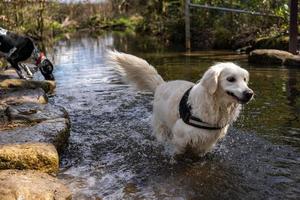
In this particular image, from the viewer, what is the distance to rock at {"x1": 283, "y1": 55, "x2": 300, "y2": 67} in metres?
11.9

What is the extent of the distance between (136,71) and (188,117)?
1.62 meters

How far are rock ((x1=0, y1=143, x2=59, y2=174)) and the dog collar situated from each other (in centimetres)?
162

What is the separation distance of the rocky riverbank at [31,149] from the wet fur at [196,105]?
1372 millimetres

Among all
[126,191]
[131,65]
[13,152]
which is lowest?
[126,191]

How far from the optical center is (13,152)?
5266 millimetres

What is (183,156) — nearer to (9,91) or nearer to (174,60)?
(9,91)

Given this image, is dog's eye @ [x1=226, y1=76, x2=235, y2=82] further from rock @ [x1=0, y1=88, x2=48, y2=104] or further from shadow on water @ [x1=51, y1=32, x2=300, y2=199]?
rock @ [x1=0, y1=88, x2=48, y2=104]

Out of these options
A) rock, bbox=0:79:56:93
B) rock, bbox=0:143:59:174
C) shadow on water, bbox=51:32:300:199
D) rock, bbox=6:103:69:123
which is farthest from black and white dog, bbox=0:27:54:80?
→ rock, bbox=0:143:59:174

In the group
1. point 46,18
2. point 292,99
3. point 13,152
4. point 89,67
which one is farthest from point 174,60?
point 46,18

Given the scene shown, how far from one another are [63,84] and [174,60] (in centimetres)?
475

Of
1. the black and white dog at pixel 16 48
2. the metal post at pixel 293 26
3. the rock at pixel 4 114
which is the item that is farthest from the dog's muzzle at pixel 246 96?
the metal post at pixel 293 26

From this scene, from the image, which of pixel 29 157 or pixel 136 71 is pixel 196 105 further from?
pixel 29 157

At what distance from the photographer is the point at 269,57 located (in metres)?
12.9

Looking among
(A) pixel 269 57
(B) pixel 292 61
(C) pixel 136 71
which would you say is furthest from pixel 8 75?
(B) pixel 292 61
